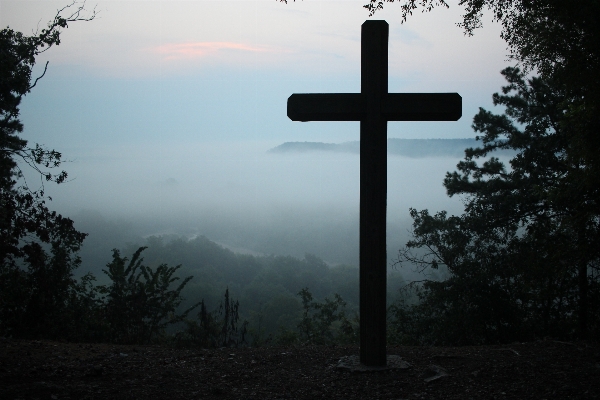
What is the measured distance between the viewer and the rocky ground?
166 inches

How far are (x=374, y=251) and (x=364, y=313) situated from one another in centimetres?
61

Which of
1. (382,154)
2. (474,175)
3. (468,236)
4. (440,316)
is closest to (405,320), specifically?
(440,316)

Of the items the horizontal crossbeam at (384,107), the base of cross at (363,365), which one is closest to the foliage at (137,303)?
the base of cross at (363,365)

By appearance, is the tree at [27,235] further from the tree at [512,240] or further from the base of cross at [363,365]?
the tree at [512,240]

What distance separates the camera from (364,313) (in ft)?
15.7

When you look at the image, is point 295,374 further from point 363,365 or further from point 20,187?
point 20,187

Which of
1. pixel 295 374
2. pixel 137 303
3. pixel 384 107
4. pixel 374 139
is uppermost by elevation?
pixel 384 107

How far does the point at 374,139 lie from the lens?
4.76 m

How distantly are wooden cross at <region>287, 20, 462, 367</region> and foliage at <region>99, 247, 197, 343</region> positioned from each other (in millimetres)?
4455

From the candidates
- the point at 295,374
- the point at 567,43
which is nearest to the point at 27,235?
the point at 295,374

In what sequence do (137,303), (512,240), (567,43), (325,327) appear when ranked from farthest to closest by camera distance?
(512,240), (325,327), (137,303), (567,43)

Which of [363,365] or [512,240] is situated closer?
[363,365]

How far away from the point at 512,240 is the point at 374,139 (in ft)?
27.2

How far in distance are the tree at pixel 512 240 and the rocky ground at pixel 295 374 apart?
3.78 m
